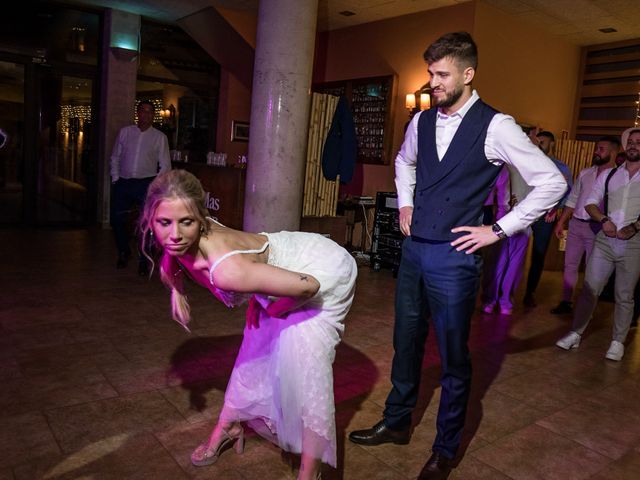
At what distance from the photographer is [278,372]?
7.06 feet

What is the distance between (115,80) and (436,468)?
25.8 ft

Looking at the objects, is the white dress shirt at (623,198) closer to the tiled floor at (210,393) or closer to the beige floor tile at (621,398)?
the tiled floor at (210,393)

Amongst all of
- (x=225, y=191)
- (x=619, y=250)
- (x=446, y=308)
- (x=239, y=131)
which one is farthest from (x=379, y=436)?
(x=239, y=131)

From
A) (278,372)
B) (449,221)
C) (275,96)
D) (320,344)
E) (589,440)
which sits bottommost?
(589,440)

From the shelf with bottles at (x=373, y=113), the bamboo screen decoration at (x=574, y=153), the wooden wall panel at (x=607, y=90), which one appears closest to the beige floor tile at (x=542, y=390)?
the shelf with bottles at (x=373, y=113)

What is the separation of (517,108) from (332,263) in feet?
21.6

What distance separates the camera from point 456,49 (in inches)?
84.8

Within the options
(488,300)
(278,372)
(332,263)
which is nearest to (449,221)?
(332,263)

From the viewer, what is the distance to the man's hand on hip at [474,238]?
7.16ft

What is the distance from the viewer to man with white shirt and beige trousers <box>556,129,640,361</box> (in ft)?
12.9

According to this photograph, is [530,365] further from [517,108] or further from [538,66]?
[538,66]

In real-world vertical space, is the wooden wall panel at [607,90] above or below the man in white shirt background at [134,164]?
above

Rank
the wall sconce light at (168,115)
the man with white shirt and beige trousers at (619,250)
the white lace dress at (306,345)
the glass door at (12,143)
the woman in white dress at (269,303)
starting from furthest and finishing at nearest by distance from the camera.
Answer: the wall sconce light at (168,115), the glass door at (12,143), the man with white shirt and beige trousers at (619,250), the white lace dress at (306,345), the woman in white dress at (269,303)

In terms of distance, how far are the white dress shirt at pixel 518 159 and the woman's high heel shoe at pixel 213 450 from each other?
1.46 m
